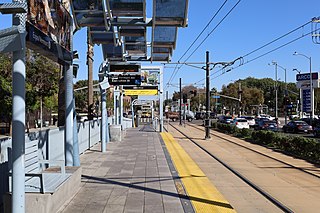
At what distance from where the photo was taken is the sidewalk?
7.48m

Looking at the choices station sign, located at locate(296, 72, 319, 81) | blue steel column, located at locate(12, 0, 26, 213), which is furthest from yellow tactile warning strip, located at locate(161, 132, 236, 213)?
station sign, located at locate(296, 72, 319, 81)

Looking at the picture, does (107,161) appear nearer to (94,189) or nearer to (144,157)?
(144,157)

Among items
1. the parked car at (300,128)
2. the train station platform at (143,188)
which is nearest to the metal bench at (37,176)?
the train station platform at (143,188)

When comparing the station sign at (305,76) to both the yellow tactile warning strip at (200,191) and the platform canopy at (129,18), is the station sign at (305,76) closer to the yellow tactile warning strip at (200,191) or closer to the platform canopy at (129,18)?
the platform canopy at (129,18)

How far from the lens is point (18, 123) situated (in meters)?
5.12

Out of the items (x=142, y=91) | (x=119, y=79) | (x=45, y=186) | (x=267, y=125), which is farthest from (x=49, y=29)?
(x=267, y=125)

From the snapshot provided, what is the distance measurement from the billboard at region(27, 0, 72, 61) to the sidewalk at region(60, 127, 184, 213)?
2875mm

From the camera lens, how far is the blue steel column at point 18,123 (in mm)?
5125

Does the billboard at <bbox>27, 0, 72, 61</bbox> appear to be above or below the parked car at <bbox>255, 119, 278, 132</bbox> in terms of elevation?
above

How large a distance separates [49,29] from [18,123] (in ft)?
7.79

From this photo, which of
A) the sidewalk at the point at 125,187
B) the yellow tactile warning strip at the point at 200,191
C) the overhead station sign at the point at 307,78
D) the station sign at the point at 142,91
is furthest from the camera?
the overhead station sign at the point at 307,78

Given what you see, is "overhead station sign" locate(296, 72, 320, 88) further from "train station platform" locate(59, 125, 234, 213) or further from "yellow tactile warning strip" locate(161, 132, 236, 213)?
"yellow tactile warning strip" locate(161, 132, 236, 213)

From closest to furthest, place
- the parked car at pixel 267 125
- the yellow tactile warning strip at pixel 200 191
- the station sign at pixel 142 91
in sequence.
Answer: the yellow tactile warning strip at pixel 200 191
the station sign at pixel 142 91
the parked car at pixel 267 125

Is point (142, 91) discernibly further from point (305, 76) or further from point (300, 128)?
point (305, 76)
